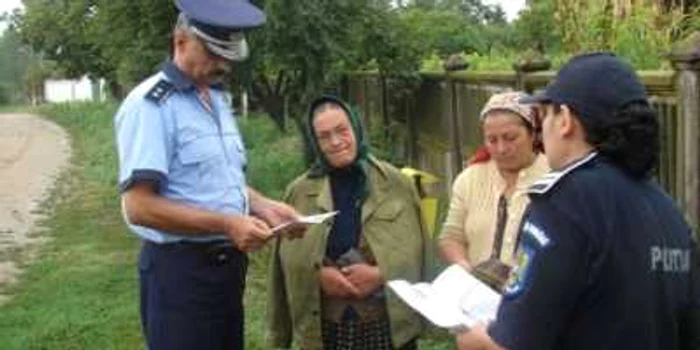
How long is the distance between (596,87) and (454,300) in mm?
814

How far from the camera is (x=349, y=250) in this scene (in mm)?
4215

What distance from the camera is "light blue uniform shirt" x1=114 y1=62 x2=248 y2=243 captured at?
355 cm

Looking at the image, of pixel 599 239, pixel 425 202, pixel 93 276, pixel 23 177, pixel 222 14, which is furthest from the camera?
pixel 23 177

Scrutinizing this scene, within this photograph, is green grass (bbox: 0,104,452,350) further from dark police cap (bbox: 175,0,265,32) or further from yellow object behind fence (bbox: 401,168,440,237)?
dark police cap (bbox: 175,0,265,32)

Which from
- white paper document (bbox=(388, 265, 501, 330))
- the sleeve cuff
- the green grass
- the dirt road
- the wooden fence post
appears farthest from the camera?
the dirt road

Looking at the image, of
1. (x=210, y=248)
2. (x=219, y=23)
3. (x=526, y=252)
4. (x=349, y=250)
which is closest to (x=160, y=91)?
(x=219, y=23)

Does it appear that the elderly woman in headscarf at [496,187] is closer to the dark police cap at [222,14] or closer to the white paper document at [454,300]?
the white paper document at [454,300]

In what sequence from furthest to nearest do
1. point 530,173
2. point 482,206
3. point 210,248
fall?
A: point 482,206 → point 530,173 → point 210,248

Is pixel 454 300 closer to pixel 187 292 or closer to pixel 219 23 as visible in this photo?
pixel 187 292

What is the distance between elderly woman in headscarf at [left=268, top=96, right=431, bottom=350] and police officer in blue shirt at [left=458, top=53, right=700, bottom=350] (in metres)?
1.70

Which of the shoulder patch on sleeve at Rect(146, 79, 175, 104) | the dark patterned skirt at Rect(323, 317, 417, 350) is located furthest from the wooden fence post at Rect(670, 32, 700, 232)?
the shoulder patch on sleeve at Rect(146, 79, 175, 104)

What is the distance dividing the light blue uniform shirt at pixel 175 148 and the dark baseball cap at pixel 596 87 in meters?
1.48

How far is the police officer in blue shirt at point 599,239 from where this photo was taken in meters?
2.32

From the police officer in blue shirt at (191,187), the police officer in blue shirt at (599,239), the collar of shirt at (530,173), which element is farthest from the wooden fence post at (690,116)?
the police officer in blue shirt at (599,239)
